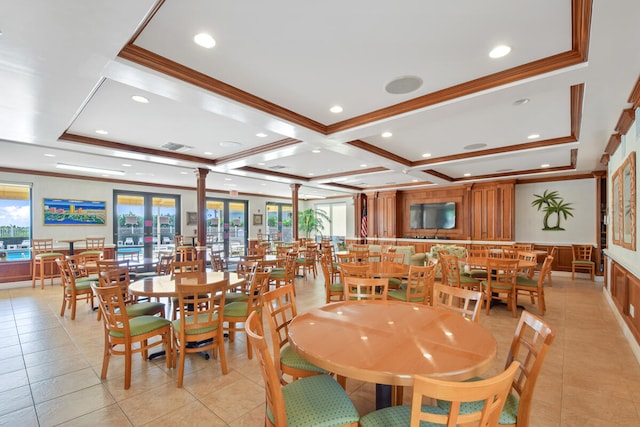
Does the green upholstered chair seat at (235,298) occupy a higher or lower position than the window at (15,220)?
lower

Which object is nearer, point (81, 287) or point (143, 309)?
point (143, 309)

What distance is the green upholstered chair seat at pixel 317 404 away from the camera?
1469 mm

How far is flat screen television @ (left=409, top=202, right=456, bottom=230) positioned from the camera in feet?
34.4

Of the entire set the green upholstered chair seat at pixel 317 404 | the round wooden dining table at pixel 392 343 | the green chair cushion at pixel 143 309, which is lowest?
the green chair cushion at pixel 143 309

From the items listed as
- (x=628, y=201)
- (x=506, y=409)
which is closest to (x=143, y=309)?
(x=506, y=409)

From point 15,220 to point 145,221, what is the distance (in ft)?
9.76

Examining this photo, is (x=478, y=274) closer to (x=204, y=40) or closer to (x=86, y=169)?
(x=204, y=40)

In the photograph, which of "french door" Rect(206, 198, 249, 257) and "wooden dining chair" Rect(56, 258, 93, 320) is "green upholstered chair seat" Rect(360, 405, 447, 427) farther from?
"french door" Rect(206, 198, 249, 257)

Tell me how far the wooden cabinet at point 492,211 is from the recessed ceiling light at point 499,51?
25.5ft

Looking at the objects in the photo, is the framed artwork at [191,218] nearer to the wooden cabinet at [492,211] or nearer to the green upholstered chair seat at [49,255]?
the green upholstered chair seat at [49,255]

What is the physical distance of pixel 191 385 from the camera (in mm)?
2691

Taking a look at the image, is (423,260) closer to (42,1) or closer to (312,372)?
(312,372)

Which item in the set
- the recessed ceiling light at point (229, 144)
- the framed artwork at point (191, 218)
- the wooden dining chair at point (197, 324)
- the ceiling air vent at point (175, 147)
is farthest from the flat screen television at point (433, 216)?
the wooden dining chair at point (197, 324)

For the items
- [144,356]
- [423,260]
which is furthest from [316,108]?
[423,260]
